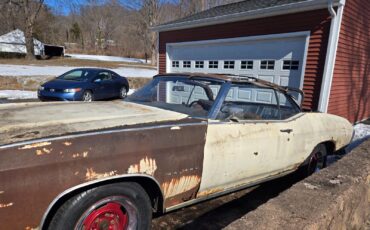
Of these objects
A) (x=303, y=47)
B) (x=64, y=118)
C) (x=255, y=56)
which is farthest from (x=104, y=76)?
(x=64, y=118)

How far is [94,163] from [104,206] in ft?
1.24

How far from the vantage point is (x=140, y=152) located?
6.70 feet

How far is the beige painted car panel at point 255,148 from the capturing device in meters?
2.52

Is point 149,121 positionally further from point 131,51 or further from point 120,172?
point 131,51

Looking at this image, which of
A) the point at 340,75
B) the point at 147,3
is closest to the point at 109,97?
the point at 340,75

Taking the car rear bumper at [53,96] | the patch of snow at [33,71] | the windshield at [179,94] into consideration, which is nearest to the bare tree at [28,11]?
the patch of snow at [33,71]

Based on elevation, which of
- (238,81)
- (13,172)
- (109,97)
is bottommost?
(109,97)

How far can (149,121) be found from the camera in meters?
2.33

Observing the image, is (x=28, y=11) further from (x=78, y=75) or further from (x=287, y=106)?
(x=287, y=106)

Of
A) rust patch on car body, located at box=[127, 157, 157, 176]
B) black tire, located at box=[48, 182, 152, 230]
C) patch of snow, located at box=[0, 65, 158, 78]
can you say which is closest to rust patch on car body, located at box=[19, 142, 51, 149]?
black tire, located at box=[48, 182, 152, 230]

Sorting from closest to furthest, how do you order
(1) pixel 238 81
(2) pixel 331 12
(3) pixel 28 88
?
(1) pixel 238 81, (2) pixel 331 12, (3) pixel 28 88

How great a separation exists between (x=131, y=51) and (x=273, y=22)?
59.1 m

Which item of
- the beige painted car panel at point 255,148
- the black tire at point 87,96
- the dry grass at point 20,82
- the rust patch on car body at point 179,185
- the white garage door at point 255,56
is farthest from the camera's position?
the dry grass at point 20,82

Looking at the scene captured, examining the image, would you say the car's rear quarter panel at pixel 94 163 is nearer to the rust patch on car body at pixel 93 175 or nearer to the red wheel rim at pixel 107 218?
the rust patch on car body at pixel 93 175
